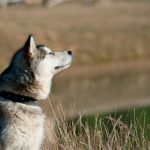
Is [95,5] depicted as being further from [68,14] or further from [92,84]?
[92,84]

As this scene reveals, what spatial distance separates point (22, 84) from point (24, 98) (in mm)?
190

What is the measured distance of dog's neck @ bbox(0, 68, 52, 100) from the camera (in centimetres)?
1030

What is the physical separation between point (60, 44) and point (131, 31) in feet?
24.1

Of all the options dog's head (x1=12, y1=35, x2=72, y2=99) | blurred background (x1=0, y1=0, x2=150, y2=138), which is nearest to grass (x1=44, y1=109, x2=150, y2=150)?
dog's head (x1=12, y1=35, x2=72, y2=99)

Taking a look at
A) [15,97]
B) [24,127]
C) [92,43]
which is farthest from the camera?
[92,43]

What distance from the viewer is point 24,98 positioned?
33.7ft

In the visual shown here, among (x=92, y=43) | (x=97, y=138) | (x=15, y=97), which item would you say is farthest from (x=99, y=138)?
(x=92, y=43)

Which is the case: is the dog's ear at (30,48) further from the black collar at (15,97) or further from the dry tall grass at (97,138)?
the dry tall grass at (97,138)

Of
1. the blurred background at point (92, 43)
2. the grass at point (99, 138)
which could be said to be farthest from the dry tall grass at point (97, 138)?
the blurred background at point (92, 43)

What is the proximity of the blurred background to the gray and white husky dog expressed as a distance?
13.7m

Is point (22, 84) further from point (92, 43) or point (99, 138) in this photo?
point (92, 43)

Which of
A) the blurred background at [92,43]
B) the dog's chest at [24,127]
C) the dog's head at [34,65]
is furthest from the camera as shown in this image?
the blurred background at [92,43]

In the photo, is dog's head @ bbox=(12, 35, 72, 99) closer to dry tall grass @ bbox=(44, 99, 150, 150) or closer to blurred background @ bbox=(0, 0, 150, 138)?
dry tall grass @ bbox=(44, 99, 150, 150)

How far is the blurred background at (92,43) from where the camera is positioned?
2998 centimetres
